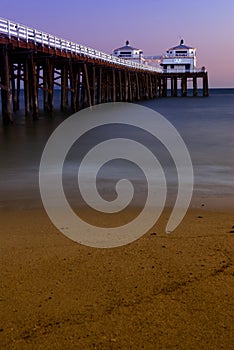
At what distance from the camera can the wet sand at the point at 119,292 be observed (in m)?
2.45

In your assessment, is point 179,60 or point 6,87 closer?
point 6,87

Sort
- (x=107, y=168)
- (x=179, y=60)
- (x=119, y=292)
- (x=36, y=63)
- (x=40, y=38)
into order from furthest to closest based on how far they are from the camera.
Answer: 1. (x=179, y=60)
2. (x=36, y=63)
3. (x=40, y=38)
4. (x=107, y=168)
5. (x=119, y=292)

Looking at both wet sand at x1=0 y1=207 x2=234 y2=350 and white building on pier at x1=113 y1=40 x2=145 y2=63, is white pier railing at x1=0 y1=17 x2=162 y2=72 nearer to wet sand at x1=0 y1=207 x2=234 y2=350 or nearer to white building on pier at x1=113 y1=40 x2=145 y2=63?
wet sand at x1=0 y1=207 x2=234 y2=350

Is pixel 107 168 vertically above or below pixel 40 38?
below

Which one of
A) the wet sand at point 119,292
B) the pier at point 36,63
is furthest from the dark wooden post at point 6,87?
the wet sand at point 119,292

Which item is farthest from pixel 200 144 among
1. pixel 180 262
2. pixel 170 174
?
pixel 180 262

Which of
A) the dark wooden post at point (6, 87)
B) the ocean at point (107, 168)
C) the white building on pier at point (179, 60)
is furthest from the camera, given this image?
the white building on pier at point (179, 60)

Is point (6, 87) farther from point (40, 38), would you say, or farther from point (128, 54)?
point (128, 54)

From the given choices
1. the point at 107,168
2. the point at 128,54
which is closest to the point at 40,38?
the point at 107,168

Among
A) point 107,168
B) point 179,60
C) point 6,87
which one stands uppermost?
point 179,60

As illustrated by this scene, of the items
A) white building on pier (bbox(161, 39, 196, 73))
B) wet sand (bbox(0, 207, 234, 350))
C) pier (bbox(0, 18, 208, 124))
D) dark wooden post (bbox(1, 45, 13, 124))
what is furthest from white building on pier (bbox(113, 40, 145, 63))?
wet sand (bbox(0, 207, 234, 350))

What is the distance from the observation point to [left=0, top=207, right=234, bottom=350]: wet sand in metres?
2.45

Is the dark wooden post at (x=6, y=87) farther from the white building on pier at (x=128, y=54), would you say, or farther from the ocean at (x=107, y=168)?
the white building on pier at (x=128, y=54)

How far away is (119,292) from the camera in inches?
117
